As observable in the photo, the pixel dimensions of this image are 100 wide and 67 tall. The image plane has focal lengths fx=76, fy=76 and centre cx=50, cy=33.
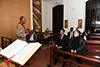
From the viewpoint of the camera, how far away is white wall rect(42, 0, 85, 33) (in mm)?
6883

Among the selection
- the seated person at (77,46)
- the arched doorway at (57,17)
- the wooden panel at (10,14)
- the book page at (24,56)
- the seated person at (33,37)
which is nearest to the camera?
the book page at (24,56)

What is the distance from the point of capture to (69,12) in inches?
297

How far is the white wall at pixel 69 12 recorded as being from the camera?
6.88m

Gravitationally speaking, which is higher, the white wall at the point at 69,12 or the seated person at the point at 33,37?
the white wall at the point at 69,12

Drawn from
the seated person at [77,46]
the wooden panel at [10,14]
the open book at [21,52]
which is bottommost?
the seated person at [77,46]

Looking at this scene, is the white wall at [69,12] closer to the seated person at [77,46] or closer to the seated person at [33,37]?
the seated person at [33,37]

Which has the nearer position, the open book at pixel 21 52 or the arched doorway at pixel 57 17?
the open book at pixel 21 52

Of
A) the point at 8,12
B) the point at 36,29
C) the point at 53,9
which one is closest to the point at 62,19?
the point at 53,9

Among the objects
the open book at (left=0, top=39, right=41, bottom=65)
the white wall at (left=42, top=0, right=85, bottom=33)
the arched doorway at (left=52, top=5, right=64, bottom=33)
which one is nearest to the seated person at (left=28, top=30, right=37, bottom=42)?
the open book at (left=0, top=39, right=41, bottom=65)

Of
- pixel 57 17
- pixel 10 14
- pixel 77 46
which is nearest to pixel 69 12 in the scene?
pixel 57 17

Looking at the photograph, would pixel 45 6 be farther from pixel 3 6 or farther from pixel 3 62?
pixel 3 62

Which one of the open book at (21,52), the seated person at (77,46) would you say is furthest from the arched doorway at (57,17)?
the open book at (21,52)

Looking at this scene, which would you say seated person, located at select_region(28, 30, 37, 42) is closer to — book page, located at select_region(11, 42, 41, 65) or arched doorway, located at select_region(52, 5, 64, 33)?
book page, located at select_region(11, 42, 41, 65)

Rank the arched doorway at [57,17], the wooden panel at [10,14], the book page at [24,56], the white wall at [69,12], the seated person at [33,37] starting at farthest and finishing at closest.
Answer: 1. the arched doorway at [57,17]
2. the white wall at [69,12]
3. the wooden panel at [10,14]
4. the seated person at [33,37]
5. the book page at [24,56]
